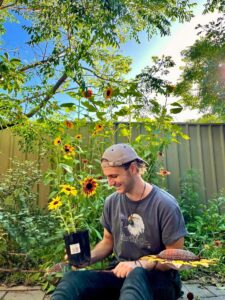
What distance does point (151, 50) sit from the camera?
3.60 m

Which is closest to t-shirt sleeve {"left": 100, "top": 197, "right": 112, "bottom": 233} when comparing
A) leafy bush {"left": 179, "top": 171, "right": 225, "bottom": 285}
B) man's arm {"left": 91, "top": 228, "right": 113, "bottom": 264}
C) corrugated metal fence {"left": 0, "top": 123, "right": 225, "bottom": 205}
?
man's arm {"left": 91, "top": 228, "right": 113, "bottom": 264}

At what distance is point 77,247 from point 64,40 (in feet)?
8.22

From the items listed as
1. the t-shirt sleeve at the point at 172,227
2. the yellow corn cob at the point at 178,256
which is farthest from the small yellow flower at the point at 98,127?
the yellow corn cob at the point at 178,256

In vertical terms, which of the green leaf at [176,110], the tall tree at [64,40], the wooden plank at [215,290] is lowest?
the wooden plank at [215,290]

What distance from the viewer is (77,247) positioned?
3.98 feet

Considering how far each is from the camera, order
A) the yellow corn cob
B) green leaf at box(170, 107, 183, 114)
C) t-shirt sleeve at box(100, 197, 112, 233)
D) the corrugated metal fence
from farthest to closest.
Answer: the corrugated metal fence, green leaf at box(170, 107, 183, 114), t-shirt sleeve at box(100, 197, 112, 233), the yellow corn cob

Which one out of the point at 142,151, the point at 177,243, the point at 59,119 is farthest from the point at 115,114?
the point at 177,243

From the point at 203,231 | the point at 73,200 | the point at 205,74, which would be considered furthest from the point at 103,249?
the point at 205,74

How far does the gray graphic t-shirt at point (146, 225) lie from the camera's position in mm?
1273

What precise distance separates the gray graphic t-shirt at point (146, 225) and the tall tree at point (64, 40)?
1211mm

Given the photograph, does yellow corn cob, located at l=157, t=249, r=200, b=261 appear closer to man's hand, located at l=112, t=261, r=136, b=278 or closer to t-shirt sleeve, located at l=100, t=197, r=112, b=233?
man's hand, located at l=112, t=261, r=136, b=278

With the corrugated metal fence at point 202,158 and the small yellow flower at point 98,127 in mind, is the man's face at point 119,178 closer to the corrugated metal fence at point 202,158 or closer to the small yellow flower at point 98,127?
the small yellow flower at point 98,127

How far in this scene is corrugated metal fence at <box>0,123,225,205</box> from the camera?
143 inches

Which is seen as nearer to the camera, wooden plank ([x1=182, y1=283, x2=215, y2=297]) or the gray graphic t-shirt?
the gray graphic t-shirt
